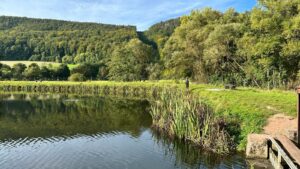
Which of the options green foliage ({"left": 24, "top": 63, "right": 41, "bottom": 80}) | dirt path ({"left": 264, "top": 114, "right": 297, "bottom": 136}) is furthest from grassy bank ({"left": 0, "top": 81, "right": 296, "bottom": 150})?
green foliage ({"left": 24, "top": 63, "right": 41, "bottom": 80})

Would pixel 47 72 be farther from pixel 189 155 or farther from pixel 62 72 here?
pixel 189 155

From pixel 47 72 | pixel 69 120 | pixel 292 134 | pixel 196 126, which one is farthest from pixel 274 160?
pixel 47 72

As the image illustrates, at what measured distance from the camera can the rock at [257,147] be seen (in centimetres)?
1928

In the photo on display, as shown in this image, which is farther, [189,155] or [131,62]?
[131,62]

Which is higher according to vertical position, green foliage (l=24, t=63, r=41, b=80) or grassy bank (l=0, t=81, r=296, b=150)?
green foliage (l=24, t=63, r=41, b=80)

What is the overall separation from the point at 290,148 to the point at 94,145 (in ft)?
43.1

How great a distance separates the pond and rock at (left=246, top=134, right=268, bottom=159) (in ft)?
2.23

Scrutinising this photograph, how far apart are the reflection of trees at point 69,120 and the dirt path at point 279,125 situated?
417 inches

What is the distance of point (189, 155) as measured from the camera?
70.0 ft

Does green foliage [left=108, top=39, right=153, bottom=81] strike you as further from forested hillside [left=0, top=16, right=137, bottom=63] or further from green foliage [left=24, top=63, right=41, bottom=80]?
forested hillside [left=0, top=16, right=137, bottom=63]

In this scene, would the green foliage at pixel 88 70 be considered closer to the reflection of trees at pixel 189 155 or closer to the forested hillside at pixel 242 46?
the forested hillside at pixel 242 46

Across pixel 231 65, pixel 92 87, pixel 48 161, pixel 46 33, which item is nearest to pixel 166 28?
pixel 46 33

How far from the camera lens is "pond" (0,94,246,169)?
19.9m

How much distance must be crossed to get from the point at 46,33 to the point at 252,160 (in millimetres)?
160652
